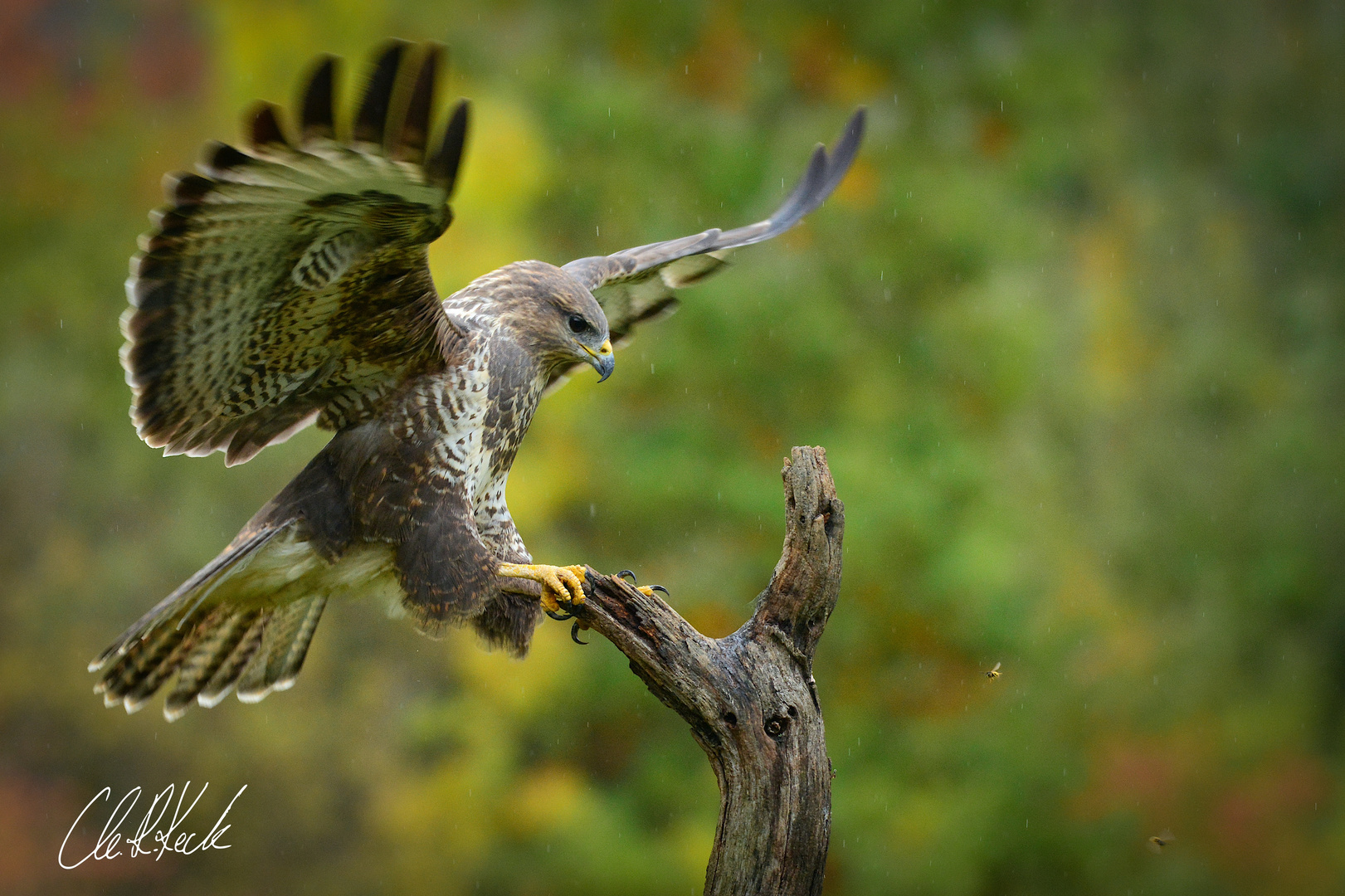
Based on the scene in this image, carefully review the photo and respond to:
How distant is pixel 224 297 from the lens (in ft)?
11.4

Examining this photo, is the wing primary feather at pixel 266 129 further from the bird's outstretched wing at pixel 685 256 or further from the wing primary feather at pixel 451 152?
the bird's outstretched wing at pixel 685 256

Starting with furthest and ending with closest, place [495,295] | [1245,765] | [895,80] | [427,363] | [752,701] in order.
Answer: [1245,765]
[895,80]
[495,295]
[427,363]
[752,701]

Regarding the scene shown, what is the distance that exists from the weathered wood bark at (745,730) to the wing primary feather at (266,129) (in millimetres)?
1355

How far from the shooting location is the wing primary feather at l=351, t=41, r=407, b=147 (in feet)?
8.61

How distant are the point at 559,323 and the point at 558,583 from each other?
960 mm

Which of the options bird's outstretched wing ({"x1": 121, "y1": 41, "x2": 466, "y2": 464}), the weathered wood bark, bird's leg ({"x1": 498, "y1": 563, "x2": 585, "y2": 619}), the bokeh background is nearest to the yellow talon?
bird's leg ({"x1": 498, "y1": 563, "x2": 585, "y2": 619})

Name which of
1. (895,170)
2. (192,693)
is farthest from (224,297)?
(895,170)

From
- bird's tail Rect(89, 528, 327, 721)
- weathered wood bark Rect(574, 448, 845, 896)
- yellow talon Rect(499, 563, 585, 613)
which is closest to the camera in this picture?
weathered wood bark Rect(574, 448, 845, 896)

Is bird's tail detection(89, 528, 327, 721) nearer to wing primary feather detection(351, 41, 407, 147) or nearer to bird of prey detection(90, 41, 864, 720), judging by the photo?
bird of prey detection(90, 41, 864, 720)

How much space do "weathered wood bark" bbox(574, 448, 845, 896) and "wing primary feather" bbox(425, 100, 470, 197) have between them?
3.67ft

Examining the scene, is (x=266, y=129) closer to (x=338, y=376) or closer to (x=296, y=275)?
(x=296, y=275)

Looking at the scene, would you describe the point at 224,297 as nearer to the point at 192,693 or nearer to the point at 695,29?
the point at 192,693

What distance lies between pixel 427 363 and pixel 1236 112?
11248 millimetres
